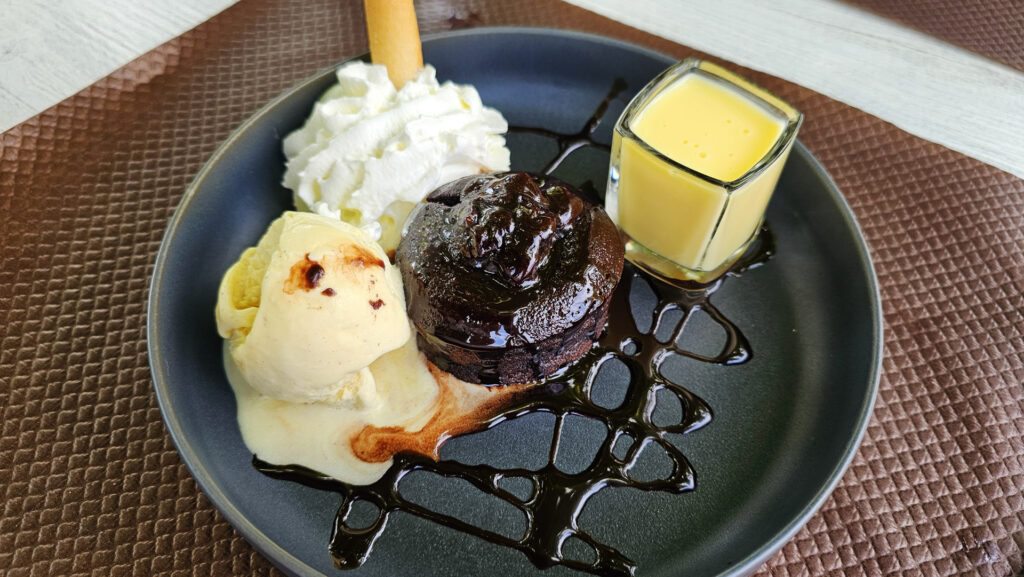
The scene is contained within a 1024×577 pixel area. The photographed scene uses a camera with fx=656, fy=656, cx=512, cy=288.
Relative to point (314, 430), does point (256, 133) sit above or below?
above

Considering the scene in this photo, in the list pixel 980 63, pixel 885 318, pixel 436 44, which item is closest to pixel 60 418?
pixel 436 44

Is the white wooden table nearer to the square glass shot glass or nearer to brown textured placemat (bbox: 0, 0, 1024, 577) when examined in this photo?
brown textured placemat (bbox: 0, 0, 1024, 577)

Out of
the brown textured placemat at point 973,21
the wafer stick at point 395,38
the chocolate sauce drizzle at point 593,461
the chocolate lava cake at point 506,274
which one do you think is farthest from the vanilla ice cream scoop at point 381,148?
the brown textured placemat at point 973,21

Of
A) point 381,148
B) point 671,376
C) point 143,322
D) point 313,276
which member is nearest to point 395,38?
point 381,148

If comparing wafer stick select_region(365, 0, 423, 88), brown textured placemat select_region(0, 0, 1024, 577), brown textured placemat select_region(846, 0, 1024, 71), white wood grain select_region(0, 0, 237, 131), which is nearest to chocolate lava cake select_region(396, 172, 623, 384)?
wafer stick select_region(365, 0, 423, 88)

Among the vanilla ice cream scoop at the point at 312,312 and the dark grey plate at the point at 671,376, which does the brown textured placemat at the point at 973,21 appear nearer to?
the dark grey plate at the point at 671,376

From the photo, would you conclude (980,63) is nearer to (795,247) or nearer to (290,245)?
(795,247)
